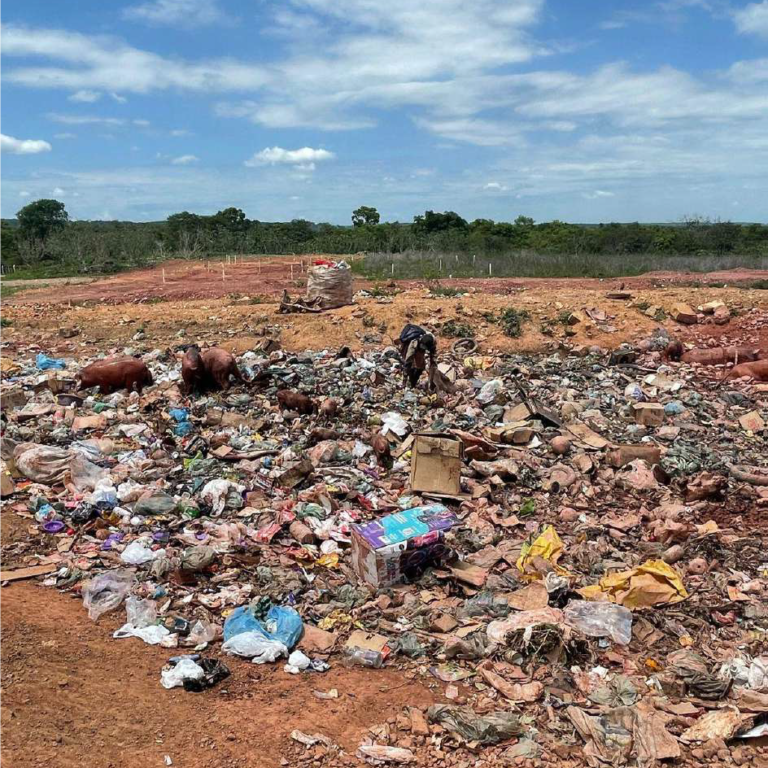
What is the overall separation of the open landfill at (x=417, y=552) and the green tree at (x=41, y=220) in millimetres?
35864

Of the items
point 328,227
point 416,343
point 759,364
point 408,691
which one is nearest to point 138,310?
point 416,343

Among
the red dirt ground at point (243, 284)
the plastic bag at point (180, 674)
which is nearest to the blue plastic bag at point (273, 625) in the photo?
the plastic bag at point (180, 674)

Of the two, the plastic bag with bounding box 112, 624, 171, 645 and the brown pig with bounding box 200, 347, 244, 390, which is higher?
the brown pig with bounding box 200, 347, 244, 390

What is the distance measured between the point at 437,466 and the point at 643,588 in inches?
81.0

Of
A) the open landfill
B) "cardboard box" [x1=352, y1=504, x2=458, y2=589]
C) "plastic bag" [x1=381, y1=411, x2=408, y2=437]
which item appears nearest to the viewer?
the open landfill

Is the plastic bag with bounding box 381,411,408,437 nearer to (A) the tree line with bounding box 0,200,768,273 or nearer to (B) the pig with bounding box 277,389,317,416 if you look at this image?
(B) the pig with bounding box 277,389,317,416

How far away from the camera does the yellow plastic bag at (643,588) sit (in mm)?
3967

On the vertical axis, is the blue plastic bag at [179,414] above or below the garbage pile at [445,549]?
above

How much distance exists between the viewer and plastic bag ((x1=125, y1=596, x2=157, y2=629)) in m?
3.85

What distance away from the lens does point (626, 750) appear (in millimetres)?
2879

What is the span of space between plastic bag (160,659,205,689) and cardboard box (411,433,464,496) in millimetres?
2598

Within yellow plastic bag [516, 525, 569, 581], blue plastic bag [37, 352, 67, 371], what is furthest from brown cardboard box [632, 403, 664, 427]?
blue plastic bag [37, 352, 67, 371]

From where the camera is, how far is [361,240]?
39.9 metres

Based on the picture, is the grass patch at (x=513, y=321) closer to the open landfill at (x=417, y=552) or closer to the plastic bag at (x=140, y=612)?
the open landfill at (x=417, y=552)
